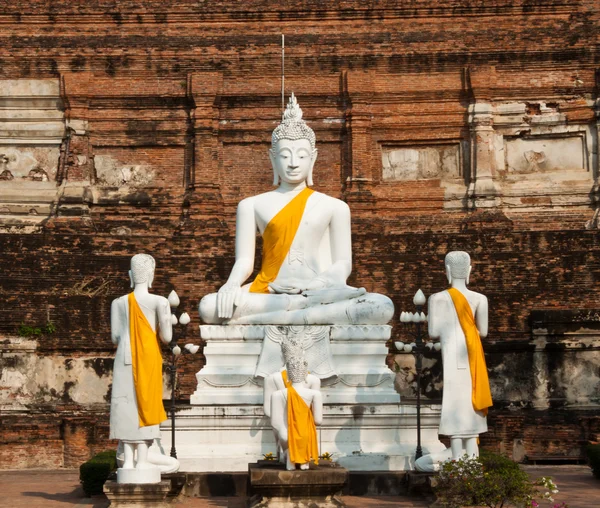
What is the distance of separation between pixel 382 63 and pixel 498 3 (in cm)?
256

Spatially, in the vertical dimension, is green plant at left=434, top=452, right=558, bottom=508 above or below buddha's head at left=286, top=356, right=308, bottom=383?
below

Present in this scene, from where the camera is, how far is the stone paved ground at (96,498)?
455 inches

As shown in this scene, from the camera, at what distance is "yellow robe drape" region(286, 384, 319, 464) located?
1063 cm

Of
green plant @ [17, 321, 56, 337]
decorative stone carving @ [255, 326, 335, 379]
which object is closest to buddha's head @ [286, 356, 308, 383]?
decorative stone carving @ [255, 326, 335, 379]

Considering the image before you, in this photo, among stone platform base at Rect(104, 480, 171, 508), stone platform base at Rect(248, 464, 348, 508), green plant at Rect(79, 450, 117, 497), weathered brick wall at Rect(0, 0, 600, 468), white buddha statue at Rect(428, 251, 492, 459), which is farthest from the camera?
weathered brick wall at Rect(0, 0, 600, 468)

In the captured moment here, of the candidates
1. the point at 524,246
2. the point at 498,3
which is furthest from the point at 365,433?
the point at 498,3

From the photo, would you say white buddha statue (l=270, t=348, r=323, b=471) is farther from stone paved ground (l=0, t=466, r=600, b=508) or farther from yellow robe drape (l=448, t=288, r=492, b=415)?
yellow robe drape (l=448, t=288, r=492, b=415)

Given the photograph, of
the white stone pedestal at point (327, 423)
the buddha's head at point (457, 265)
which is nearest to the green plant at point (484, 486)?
the buddha's head at point (457, 265)

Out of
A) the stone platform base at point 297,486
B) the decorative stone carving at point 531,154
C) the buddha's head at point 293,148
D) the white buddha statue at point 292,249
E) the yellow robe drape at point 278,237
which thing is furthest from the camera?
the decorative stone carving at point 531,154

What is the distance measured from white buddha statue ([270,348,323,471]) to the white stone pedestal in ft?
5.30

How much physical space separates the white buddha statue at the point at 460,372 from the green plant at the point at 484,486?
65 centimetres

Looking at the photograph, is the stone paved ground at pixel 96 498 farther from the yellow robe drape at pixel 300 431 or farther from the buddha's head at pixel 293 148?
the buddha's head at pixel 293 148

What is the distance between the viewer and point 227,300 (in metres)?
13.8

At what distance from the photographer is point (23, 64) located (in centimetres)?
2389
